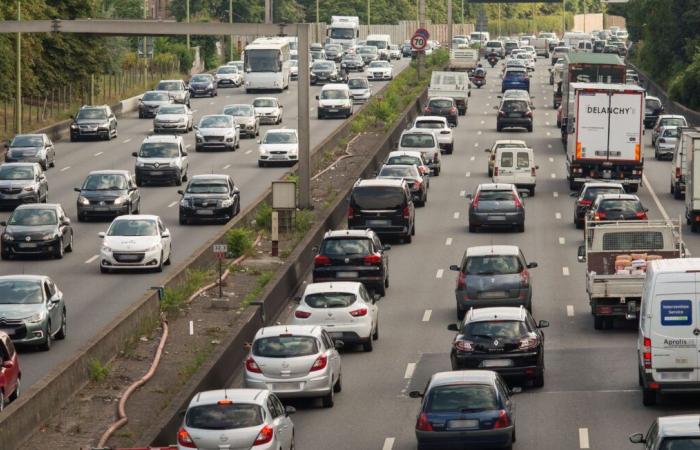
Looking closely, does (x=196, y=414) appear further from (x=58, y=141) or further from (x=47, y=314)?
(x=58, y=141)

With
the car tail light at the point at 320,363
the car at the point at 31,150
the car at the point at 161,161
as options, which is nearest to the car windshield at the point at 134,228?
Answer: the car tail light at the point at 320,363

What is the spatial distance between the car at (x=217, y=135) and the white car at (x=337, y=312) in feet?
132

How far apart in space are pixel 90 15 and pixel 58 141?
19461 millimetres

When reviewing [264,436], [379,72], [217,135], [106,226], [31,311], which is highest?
[264,436]

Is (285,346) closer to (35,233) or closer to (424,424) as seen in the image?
(424,424)

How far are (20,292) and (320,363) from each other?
8.07 metres

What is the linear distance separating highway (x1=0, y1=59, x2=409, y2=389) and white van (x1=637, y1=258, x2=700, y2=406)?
1041 centimetres

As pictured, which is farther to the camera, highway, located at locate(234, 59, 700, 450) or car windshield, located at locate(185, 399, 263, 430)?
highway, located at locate(234, 59, 700, 450)

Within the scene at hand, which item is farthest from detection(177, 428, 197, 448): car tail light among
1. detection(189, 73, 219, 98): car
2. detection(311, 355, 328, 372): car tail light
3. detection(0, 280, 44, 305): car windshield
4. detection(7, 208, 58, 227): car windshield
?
detection(189, 73, 219, 98): car

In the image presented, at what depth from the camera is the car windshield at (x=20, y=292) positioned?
1334 inches

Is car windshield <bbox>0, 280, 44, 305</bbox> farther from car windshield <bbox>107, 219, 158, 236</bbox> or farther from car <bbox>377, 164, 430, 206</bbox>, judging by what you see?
car <bbox>377, 164, 430, 206</bbox>

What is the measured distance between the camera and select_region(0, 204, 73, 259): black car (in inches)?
1797

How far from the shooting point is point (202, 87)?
10319 cm

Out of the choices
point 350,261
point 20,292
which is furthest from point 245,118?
point 20,292
